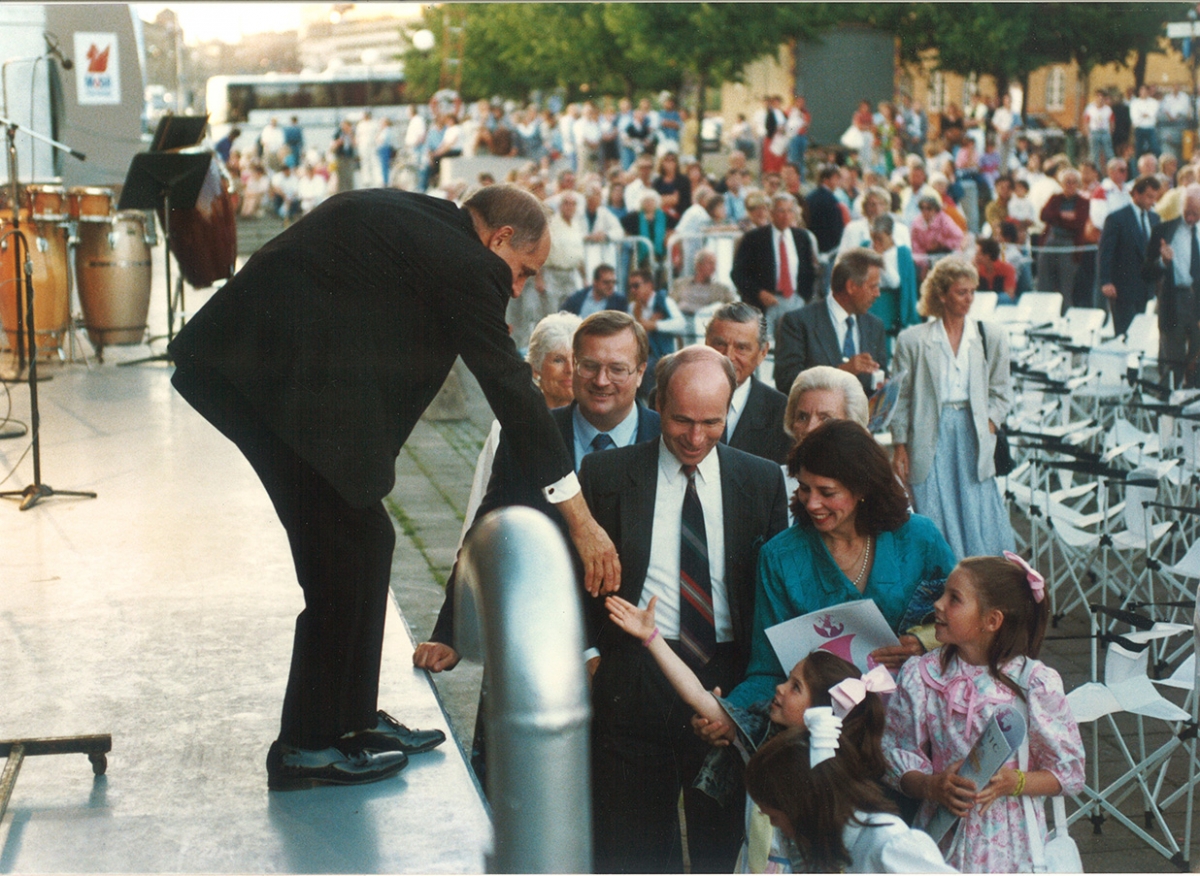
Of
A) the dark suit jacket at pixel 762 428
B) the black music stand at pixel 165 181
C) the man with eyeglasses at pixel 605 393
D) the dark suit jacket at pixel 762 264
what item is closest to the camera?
the man with eyeglasses at pixel 605 393

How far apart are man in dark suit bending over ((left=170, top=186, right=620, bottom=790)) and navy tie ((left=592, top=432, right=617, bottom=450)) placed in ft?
2.05

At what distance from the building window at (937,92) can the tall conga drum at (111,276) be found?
71.0 feet

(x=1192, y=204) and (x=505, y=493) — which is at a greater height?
(x=1192, y=204)

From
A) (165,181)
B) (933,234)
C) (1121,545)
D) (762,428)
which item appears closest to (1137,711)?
(762,428)

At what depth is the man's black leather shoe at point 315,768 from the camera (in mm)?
3887

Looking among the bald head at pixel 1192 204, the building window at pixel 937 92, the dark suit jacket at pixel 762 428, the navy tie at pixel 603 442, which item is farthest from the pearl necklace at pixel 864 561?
the building window at pixel 937 92

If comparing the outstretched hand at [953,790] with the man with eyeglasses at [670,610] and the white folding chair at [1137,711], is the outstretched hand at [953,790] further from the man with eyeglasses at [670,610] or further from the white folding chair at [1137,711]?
the white folding chair at [1137,711]

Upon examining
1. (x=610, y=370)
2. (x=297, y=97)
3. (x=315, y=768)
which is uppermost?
(x=297, y=97)

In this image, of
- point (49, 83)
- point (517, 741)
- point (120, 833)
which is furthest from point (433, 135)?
point (517, 741)

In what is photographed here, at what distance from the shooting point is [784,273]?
11789 millimetres

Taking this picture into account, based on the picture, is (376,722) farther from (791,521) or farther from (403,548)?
(403,548)

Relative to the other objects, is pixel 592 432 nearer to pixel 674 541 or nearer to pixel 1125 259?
pixel 674 541

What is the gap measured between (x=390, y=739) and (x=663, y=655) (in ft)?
3.42

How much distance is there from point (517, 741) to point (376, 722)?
109 inches
